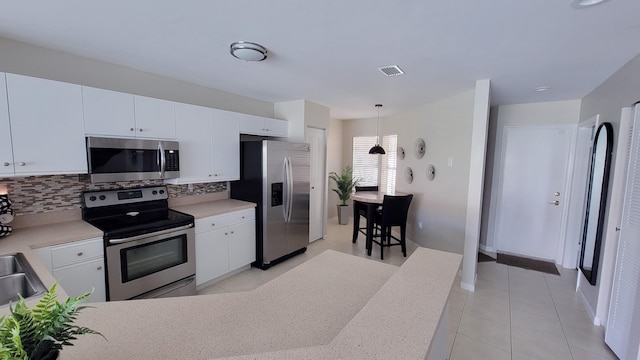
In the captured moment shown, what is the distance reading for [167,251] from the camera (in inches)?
105

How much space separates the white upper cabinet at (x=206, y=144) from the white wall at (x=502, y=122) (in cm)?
393

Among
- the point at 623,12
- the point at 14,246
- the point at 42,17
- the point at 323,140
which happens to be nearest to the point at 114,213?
the point at 14,246

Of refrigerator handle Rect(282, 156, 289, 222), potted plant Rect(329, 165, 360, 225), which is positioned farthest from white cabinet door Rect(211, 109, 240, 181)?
potted plant Rect(329, 165, 360, 225)

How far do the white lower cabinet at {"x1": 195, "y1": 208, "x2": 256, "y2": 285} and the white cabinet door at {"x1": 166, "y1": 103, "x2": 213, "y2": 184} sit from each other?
0.52 metres

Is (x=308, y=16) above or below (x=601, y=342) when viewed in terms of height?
above

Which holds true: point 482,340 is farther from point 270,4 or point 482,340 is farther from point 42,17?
point 42,17

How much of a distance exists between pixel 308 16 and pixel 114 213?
2.56 meters

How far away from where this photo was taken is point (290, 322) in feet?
3.51

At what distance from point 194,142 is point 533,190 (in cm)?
480

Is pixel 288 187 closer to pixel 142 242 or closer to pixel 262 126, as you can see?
pixel 262 126

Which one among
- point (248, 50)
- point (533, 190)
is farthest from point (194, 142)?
point (533, 190)

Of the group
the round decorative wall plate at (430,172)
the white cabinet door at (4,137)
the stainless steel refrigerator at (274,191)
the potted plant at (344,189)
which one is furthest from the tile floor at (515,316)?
the potted plant at (344,189)

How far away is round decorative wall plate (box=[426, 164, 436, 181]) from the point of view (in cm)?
415

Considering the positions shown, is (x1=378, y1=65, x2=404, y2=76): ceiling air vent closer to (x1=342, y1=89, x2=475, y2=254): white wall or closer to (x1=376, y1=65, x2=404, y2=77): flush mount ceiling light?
(x1=376, y1=65, x2=404, y2=77): flush mount ceiling light
